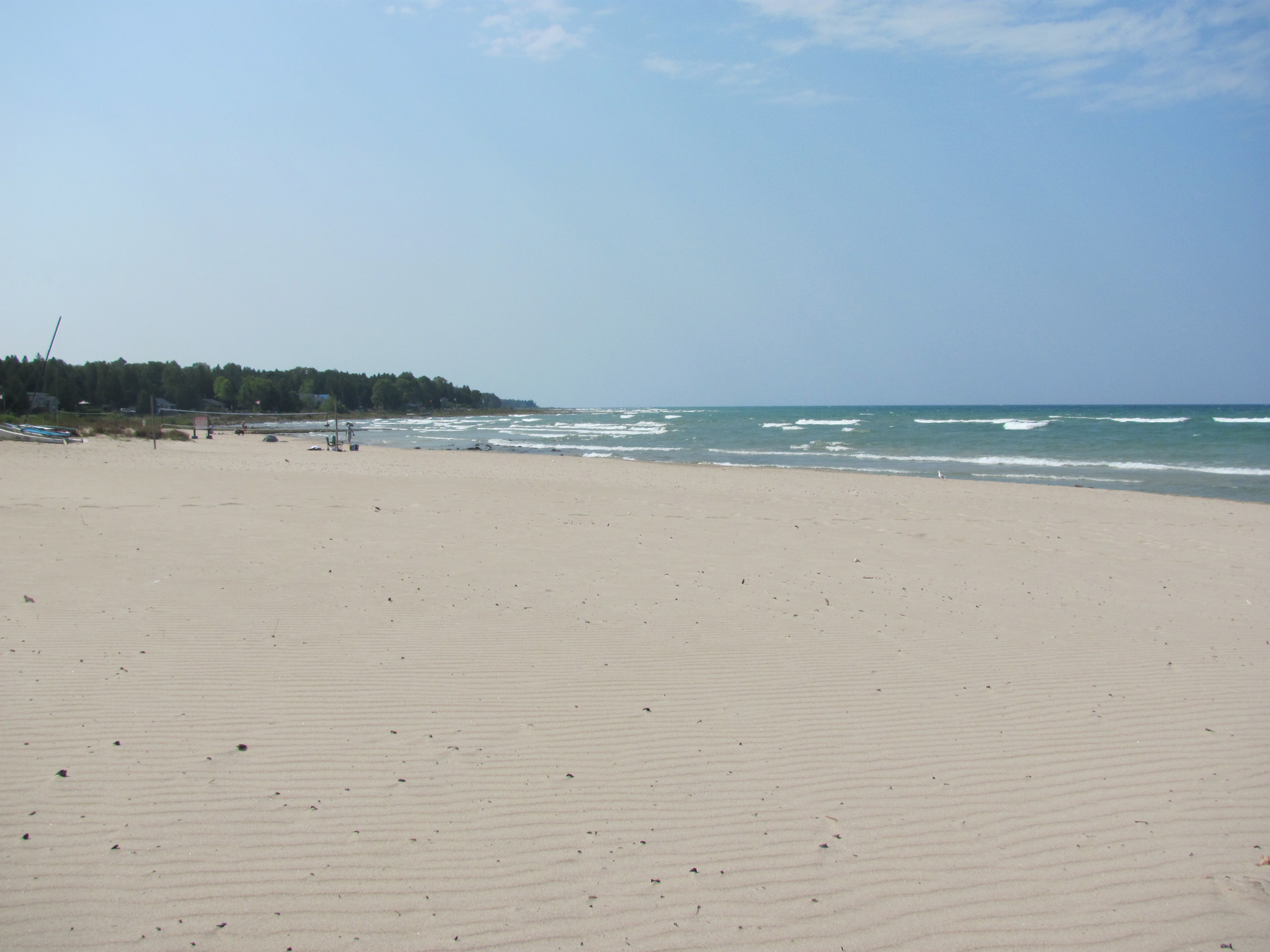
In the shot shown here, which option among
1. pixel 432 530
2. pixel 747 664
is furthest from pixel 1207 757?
Result: pixel 432 530

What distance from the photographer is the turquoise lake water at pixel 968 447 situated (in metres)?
23.3

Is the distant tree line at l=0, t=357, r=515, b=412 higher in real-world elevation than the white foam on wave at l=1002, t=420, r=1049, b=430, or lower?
higher

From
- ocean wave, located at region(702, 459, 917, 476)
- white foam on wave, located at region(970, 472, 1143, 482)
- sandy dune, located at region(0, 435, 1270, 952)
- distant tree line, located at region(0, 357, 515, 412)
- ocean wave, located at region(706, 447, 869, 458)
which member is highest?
distant tree line, located at region(0, 357, 515, 412)

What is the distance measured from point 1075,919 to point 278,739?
147 inches

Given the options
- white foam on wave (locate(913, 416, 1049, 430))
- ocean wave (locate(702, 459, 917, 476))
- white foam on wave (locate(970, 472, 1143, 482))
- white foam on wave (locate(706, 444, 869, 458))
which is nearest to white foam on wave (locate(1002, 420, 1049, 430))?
white foam on wave (locate(913, 416, 1049, 430))

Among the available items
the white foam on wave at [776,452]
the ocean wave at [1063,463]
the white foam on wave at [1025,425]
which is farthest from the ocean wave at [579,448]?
the white foam on wave at [1025,425]

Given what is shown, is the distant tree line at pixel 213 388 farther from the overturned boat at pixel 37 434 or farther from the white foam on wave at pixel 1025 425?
the white foam on wave at pixel 1025 425

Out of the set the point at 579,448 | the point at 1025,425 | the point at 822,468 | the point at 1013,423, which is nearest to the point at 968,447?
the point at 822,468

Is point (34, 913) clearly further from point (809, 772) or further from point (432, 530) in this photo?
point (432, 530)

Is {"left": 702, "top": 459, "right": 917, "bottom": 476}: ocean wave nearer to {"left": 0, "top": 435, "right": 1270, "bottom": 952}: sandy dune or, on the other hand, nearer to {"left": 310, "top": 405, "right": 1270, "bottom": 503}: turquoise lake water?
{"left": 310, "top": 405, "right": 1270, "bottom": 503}: turquoise lake water

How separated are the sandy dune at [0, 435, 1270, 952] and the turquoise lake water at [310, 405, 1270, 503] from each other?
15.8 m

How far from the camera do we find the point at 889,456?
32.5 metres

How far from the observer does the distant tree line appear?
65438 millimetres

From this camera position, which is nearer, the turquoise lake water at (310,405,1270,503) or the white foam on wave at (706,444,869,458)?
the turquoise lake water at (310,405,1270,503)
